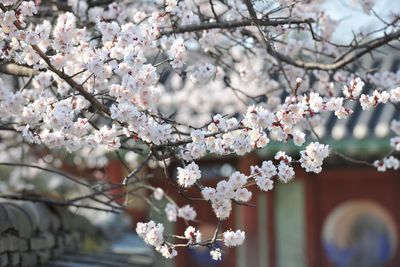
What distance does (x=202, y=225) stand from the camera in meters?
12.1

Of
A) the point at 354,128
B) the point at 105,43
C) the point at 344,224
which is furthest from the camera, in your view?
the point at 344,224

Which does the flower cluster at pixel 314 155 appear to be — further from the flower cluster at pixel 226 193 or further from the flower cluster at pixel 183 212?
the flower cluster at pixel 183 212

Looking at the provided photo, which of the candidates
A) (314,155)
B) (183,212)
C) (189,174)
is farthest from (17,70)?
(314,155)

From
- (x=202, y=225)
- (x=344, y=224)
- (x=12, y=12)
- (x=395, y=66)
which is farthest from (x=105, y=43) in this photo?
(x=395, y=66)

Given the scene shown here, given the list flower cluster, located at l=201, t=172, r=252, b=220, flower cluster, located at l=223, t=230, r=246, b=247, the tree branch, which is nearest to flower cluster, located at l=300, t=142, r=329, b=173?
flower cluster, located at l=201, t=172, r=252, b=220

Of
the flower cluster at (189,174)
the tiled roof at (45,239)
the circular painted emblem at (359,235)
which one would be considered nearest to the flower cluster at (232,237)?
the flower cluster at (189,174)

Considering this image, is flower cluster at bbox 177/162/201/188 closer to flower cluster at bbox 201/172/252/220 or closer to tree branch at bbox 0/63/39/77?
flower cluster at bbox 201/172/252/220

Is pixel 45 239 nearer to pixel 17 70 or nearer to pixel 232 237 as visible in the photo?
pixel 17 70

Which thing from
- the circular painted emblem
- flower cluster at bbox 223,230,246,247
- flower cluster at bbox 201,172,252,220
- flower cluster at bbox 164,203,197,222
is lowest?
flower cluster at bbox 223,230,246,247

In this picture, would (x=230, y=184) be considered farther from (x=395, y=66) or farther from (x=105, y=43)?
(x=395, y=66)

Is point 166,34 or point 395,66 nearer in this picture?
point 166,34

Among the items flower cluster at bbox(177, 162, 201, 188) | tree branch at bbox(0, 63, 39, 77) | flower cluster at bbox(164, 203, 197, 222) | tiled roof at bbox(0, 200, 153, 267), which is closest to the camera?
flower cluster at bbox(177, 162, 201, 188)

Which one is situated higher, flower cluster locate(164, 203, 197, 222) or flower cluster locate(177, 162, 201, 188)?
flower cluster locate(164, 203, 197, 222)

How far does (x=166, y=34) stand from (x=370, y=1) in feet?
5.62
